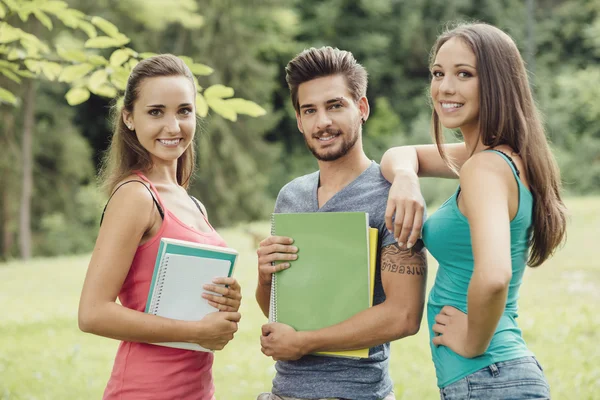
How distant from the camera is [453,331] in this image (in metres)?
1.85

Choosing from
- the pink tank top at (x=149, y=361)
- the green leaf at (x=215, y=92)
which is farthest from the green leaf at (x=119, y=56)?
the pink tank top at (x=149, y=361)

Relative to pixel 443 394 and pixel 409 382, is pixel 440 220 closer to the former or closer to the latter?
pixel 443 394

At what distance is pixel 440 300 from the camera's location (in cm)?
194

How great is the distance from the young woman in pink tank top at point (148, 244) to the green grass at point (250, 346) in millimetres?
2831

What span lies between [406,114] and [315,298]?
79.7 ft

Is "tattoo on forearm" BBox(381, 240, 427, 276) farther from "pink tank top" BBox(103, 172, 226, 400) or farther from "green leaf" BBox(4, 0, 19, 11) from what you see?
"green leaf" BBox(4, 0, 19, 11)

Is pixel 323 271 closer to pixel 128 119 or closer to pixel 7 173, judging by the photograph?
pixel 128 119

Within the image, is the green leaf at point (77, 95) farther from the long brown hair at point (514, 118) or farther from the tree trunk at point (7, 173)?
the tree trunk at point (7, 173)

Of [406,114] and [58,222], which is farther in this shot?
[406,114]

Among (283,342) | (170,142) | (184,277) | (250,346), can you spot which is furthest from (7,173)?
(283,342)

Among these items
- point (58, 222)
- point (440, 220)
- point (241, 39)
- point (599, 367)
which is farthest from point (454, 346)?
point (241, 39)

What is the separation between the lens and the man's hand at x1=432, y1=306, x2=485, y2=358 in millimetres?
1806

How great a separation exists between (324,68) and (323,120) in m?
0.18

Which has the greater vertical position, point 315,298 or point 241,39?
point 241,39
